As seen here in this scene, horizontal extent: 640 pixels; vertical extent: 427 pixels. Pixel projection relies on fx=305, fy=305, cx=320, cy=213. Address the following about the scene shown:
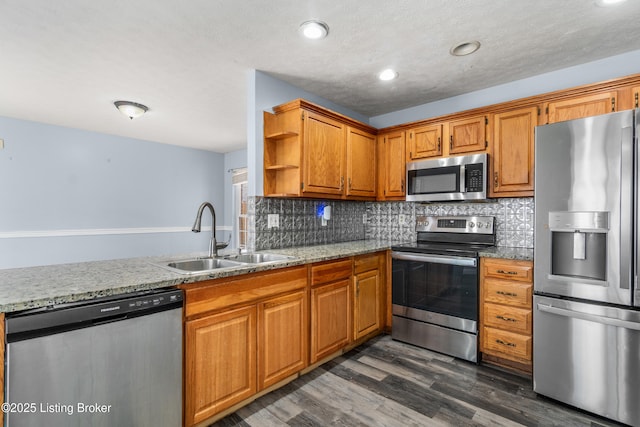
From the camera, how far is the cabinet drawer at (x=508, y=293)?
90.0 inches

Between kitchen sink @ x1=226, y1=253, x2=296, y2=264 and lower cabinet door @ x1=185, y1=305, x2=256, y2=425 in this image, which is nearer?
lower cabinet door @ x1=185, y1=305, x2=256, y2=425

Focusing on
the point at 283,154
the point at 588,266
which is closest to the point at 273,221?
the point at 283,154

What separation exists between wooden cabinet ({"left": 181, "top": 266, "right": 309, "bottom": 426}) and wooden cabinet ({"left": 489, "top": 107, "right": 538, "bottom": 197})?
192cm

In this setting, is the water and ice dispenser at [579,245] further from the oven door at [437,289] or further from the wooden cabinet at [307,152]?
the wooden cabinet at [307,152]

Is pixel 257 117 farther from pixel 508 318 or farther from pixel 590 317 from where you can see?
pixel 590 317

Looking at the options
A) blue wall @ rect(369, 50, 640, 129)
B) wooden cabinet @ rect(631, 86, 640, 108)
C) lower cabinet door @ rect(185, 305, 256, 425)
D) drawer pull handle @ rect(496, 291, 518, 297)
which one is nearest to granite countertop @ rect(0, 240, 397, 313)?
lower cabinet door @ rect(185, 305, 256, 425)

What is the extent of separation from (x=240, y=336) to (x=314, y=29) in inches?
79.6

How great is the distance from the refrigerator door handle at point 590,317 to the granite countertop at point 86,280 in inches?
68.7

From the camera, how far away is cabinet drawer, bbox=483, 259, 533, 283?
2.29 m

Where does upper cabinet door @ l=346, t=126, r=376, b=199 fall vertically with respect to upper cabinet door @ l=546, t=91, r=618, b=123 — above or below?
below

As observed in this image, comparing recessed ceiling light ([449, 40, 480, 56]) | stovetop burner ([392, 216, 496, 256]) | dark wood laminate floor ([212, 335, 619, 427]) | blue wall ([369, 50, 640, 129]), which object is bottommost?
dark wood laminate floor ([212, 335, 619, 427])

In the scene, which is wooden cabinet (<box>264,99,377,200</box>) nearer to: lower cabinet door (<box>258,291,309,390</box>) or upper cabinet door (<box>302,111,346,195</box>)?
upper cabinet door (<box>302,111,346,195</box>)

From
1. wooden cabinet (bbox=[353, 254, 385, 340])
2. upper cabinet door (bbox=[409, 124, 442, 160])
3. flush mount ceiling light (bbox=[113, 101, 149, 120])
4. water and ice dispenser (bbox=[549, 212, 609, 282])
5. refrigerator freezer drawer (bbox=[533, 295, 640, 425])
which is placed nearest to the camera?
refrigerator freezer drawer (bbox=[533, 295, 640, 425])

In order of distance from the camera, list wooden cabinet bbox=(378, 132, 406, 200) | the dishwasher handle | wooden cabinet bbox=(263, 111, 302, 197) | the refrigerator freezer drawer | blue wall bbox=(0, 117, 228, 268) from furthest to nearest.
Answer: blue wall bbox=(0, 117, 228, 268)
wooden cabinet bbox=(378, 132, 406, 200)
wooden cabinet bbox=(263, 111, 302, 197)
the refrigerator freezer drawer
the dishwasher handle
